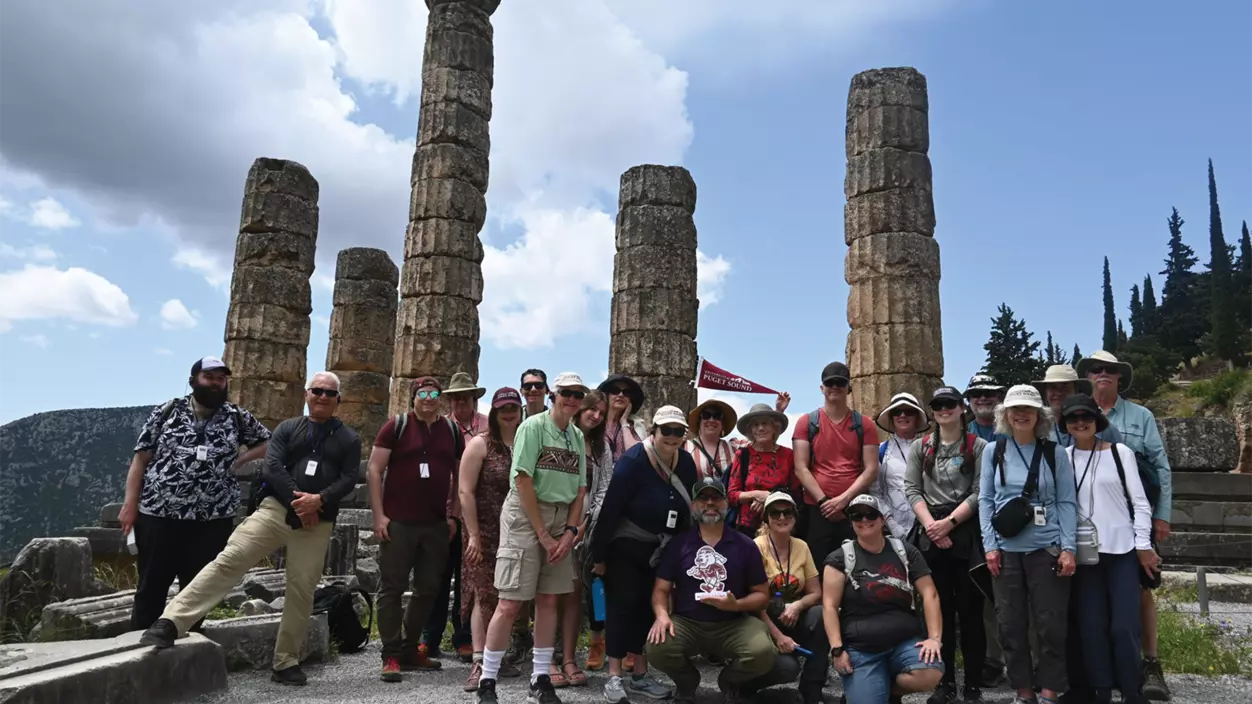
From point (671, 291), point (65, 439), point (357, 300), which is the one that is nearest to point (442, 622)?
point (671, 291)

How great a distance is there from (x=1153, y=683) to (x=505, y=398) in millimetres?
4550

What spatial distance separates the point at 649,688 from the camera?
5.13 metres

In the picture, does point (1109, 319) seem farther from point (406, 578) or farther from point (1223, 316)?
point (406, 578)

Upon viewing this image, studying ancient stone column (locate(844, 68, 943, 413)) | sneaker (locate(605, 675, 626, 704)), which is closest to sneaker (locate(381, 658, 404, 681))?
sneaker (locate(605, 675, 626, 704))

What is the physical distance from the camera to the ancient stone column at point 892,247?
12.2m

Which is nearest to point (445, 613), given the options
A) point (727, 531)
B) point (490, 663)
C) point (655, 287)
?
point (490, 663)

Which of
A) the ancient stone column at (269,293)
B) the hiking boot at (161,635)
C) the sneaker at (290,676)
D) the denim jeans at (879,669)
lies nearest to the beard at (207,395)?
the hiking boot at (161,635)

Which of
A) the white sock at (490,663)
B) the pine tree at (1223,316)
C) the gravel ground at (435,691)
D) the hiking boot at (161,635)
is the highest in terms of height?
the pine tree at (1223,316)

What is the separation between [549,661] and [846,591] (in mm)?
1783

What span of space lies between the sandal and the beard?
299 centimetres

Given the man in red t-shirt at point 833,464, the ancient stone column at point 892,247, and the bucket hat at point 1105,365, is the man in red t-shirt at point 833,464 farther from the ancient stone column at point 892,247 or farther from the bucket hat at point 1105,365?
the ancient stone column at point 892,247

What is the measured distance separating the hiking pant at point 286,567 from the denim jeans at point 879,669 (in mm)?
3465

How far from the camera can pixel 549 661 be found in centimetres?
489

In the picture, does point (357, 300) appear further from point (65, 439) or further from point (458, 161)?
point (65, 439)
